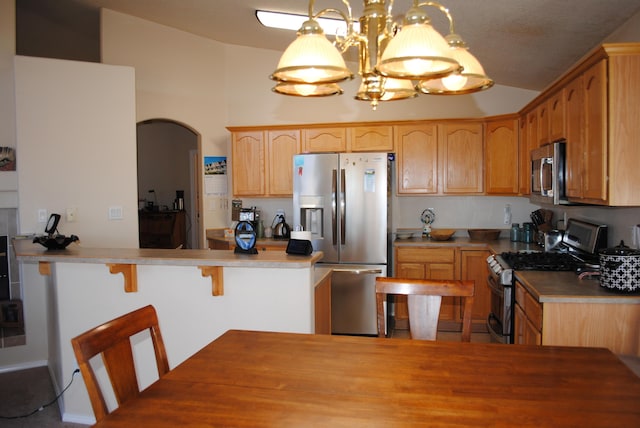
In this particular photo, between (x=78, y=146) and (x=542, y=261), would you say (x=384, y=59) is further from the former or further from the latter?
(x=78, y=146)

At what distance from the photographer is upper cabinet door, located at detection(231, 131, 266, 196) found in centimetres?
548

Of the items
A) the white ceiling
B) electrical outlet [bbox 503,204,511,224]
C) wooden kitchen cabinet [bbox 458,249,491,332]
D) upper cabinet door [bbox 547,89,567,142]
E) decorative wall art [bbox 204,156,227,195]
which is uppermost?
the white ceiling

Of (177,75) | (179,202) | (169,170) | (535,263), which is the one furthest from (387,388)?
(169,170)

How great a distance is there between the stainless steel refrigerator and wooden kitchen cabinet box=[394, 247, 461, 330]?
0.25 meters

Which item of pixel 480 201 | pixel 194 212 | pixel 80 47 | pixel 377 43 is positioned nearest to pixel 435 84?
pixel 377 43

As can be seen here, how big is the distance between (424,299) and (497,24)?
2.18 m

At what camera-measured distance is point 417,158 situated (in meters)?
5.18

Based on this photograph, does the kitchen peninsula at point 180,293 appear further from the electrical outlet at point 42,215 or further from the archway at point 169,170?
the archway at point 169,170

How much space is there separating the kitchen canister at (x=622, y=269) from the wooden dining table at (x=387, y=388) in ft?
3.41

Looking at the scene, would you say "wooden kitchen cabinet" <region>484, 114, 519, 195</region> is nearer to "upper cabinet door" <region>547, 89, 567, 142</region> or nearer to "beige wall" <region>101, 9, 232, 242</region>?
"upper cabinet door" <region>547, 89, 567, 142</region>

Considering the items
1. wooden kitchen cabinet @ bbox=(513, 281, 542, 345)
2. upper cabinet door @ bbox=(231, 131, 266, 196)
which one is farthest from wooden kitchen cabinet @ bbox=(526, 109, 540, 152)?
upper cabinet door @ bbox=(231, 131, 266, 196)

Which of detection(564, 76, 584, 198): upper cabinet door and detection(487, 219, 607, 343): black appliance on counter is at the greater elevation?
detection(564, 76, 584, 198): upper cabinet door

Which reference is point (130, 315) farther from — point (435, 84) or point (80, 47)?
point (80, 47)

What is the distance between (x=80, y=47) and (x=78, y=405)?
477 centimetres
